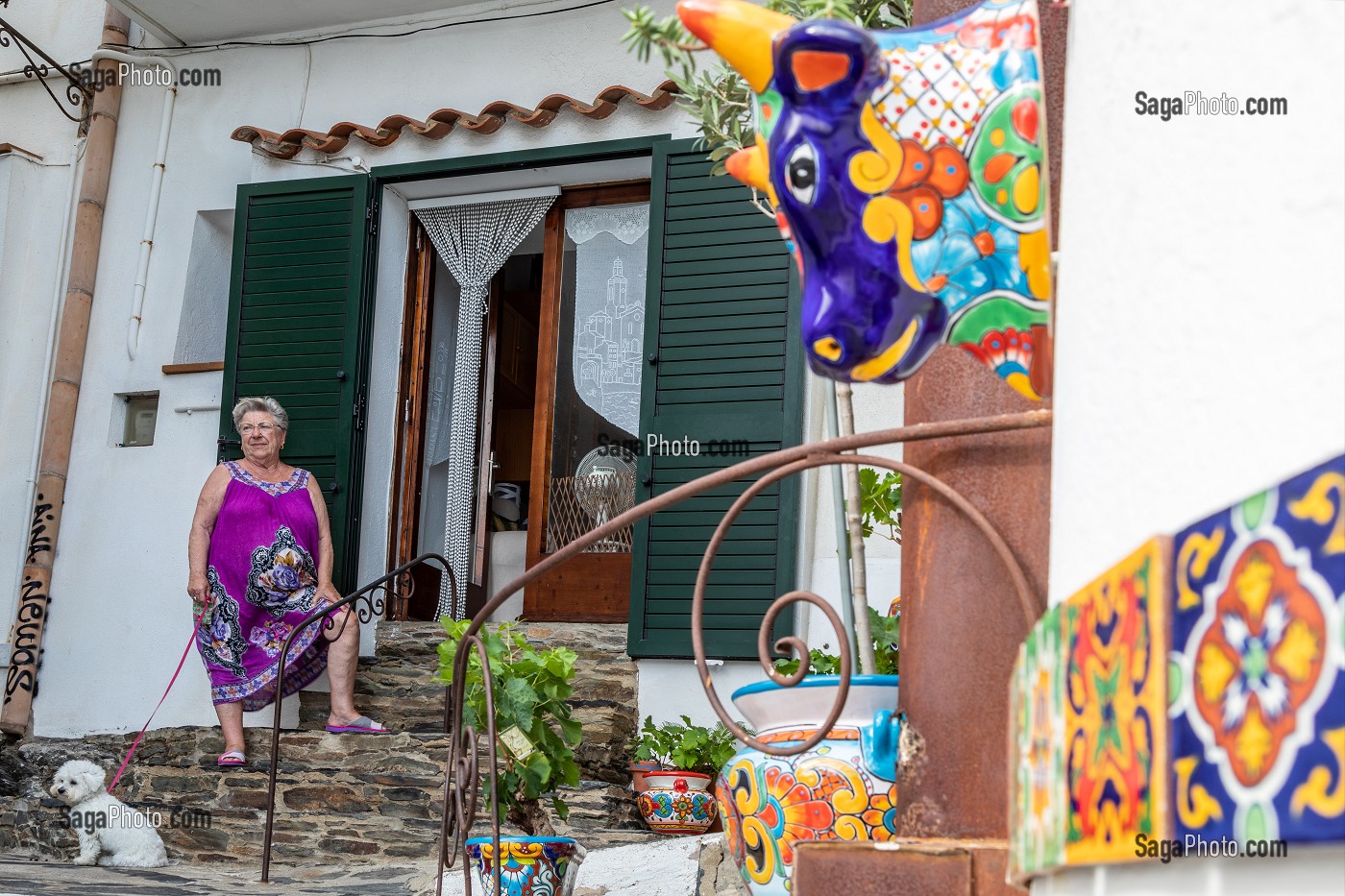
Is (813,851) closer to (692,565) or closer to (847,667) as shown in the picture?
(847,667)

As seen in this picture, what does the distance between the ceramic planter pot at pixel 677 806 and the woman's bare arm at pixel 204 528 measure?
2.27m

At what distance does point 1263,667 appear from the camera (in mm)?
644

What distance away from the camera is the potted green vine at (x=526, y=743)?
369 cm

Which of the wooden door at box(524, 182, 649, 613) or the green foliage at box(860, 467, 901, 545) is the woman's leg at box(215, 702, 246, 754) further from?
the green foliage at box(860, 467, 901, 545)

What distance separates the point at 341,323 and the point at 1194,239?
6.28m

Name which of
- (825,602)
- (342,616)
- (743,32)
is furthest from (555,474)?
(743,32)

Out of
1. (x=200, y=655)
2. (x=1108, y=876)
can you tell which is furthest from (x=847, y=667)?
(x=200, y=655)

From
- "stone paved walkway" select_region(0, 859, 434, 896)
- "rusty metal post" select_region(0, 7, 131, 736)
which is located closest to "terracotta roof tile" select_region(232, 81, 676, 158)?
"rusty metal post" select_region(0, 7, 131, 736)

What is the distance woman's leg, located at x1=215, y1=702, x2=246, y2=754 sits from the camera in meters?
6.06

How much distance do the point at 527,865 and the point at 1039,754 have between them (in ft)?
9.31

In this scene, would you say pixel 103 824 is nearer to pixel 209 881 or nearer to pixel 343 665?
pixel 209 881

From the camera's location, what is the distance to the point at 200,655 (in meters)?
6.36

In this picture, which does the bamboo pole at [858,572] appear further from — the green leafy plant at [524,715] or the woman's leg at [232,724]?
the woman's leg at [232,724]

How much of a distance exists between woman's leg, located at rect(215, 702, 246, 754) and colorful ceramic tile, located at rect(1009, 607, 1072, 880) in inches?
213
